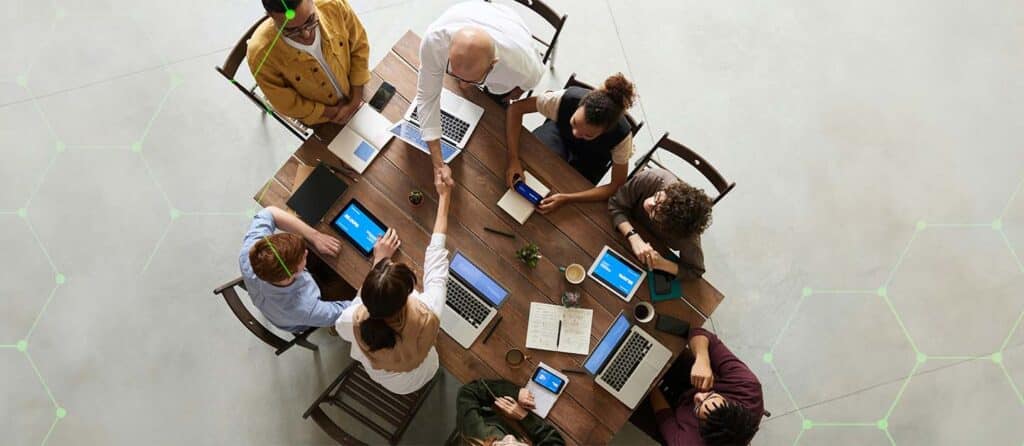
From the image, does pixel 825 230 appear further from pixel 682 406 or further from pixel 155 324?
pixel 155 324

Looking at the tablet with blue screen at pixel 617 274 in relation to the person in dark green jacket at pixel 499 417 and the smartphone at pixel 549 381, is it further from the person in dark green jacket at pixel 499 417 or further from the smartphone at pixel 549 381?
the person in dark green jacket at pixel 499 417

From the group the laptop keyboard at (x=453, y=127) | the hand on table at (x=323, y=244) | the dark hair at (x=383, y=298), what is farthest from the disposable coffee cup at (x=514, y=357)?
the laptop keyboard at (x=453, y=127)

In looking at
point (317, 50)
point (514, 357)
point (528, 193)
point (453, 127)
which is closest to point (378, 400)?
point (514, 357)

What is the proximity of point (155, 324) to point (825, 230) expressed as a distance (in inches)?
157

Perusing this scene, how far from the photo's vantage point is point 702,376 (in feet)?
8.48

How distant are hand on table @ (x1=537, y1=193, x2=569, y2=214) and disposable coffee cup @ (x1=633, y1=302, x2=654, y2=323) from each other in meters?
0.56

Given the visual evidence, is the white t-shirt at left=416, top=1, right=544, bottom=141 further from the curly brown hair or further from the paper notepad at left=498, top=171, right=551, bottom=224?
the curly brown hair

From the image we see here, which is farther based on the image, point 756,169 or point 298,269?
point 756,169

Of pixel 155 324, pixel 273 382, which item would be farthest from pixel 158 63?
pixel 273 382

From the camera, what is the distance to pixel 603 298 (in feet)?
8.55

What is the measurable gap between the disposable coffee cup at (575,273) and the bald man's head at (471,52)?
919 mm

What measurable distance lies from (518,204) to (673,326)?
86 cm

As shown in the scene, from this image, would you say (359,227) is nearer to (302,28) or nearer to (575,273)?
(302,28)

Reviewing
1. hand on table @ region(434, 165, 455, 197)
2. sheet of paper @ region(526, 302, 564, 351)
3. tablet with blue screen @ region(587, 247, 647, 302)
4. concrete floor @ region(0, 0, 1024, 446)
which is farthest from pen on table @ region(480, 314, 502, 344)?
concrete floor @ region(0, 0, 1024, 446)
